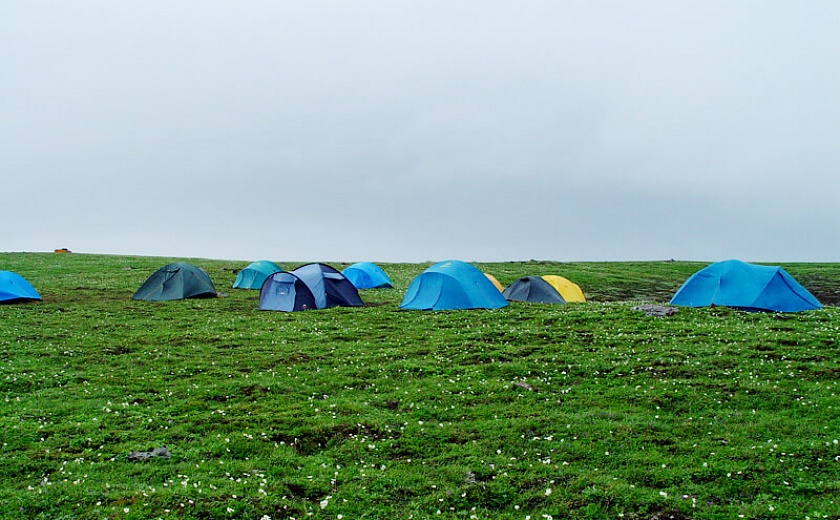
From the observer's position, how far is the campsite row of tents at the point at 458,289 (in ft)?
91.7

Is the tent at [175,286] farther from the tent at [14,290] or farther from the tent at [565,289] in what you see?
the tent at [565,289]

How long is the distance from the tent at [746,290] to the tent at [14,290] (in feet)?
117

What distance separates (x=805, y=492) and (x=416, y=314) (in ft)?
64.9

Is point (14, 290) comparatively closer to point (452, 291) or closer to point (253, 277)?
point (253, 277)

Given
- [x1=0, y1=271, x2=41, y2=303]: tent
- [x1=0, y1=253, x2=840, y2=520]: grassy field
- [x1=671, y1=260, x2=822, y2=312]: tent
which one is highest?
[x1=671, y1=260, x2=822, y2=312]: tent

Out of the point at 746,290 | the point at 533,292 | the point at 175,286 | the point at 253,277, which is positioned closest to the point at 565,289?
the point at 533,292

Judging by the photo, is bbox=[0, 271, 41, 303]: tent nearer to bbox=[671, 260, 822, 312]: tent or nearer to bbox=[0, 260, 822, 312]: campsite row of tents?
bbox=[0, 260, 822, 312]: campsite row of tents

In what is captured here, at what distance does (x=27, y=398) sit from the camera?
15320 mm

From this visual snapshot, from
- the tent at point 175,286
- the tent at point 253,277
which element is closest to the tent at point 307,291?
the tent at point 175,286

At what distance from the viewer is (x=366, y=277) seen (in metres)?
43.6

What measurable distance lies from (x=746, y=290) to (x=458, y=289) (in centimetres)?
1394

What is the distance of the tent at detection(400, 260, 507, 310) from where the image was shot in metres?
29.7

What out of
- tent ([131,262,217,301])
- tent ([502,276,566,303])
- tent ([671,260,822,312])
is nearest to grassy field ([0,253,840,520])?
tent ([671,260,822,312])

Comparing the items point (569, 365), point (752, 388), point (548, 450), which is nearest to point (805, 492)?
point (548, 450)
